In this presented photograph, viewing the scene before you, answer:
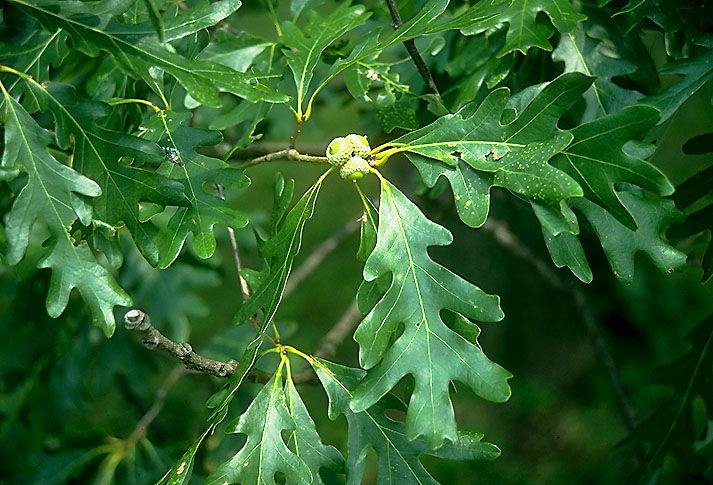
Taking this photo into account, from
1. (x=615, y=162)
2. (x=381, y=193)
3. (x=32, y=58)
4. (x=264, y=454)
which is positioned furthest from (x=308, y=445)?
(x=32, y=58)

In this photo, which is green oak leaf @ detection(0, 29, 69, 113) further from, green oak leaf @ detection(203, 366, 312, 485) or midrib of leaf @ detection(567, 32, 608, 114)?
midrib of leaf @ detection(567, 32, 608, 114)

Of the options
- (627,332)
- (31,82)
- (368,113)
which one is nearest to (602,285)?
(627,332)

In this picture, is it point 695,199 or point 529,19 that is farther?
point 695,199

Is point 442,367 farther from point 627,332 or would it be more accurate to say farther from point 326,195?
point 326,195

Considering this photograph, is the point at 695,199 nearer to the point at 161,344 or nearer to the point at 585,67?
the point at 585,67

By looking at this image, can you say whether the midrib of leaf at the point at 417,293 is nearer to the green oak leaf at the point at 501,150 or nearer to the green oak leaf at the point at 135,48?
the green oak leaf at the point at 501,150

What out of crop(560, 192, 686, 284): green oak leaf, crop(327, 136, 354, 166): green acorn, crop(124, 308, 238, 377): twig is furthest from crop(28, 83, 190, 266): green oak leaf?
crop(560, 192, 686, 284): green oak leaf
